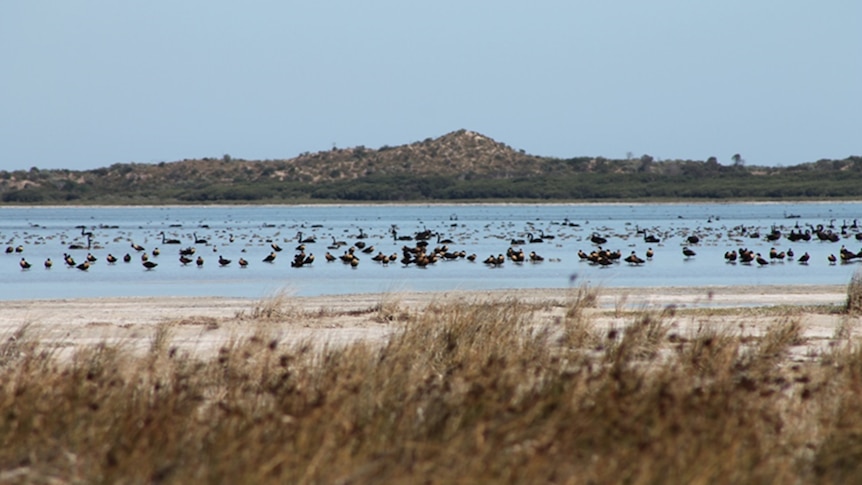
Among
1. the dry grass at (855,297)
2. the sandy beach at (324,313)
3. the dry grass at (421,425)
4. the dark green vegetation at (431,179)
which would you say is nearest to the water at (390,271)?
the sandy beach at (324,313)

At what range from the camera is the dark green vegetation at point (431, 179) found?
14700cm

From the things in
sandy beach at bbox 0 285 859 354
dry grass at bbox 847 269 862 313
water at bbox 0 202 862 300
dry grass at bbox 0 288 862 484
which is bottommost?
water at bbox 0 202 862 300

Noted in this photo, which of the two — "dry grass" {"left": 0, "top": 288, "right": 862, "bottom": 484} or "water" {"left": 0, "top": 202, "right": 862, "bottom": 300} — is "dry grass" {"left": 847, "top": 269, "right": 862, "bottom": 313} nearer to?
"water" {"left": 0, "top": 202, "right": 862, "bottom": 300}

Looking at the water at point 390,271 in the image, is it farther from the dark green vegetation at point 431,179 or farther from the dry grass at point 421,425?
the dark green vegetation at point 431,179

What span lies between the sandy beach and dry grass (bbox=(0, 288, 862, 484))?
11.3ft

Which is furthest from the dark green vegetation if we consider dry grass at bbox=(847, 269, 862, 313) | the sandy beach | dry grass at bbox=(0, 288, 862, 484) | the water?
dry grass at bbox=(0, 288, 862, 484)

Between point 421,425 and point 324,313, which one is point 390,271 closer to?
point 324,313

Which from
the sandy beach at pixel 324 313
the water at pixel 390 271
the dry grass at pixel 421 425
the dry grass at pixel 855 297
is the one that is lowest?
the water at pixel 390 271

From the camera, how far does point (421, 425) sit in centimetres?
761

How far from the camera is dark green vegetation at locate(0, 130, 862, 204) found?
482 feet

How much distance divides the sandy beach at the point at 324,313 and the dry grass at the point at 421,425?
3442mm

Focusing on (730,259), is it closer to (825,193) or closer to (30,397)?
(30,397)

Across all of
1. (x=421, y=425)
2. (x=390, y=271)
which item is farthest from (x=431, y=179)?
(x=421, y=425)

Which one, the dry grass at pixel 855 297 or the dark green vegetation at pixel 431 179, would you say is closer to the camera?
the dry grass at pixel 855 297
